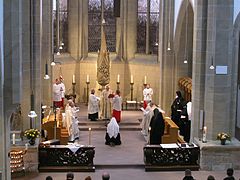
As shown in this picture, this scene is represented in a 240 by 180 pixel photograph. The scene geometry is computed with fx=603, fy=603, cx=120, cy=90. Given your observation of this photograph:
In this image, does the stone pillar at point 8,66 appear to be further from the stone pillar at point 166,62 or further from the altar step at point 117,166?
the stone pillar at point 166,62

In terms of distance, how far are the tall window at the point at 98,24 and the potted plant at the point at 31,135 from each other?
45.2 feet

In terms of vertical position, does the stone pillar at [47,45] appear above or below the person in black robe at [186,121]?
above

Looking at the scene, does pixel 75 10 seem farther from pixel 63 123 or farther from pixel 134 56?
pixel 63 123

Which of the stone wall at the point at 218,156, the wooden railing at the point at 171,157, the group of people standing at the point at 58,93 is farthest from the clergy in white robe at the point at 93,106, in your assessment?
the stone wall at the point at 218,156

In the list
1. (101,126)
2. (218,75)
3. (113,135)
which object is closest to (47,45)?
(101,126)

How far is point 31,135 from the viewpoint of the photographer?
18609 millimetres

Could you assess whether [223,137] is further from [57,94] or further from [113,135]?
[57,94]

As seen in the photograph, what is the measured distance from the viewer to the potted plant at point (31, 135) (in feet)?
61.1

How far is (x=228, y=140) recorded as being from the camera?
1917cm

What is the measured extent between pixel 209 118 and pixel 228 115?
1.99 feet

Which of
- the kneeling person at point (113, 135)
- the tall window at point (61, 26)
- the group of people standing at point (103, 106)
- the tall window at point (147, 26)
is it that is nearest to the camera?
the kneeling person at point (113, 135)

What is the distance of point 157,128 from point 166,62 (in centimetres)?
609

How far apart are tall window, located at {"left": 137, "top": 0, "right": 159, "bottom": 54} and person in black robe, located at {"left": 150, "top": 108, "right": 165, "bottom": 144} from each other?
10468 millimetres

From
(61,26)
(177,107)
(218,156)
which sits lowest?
(218,156)
